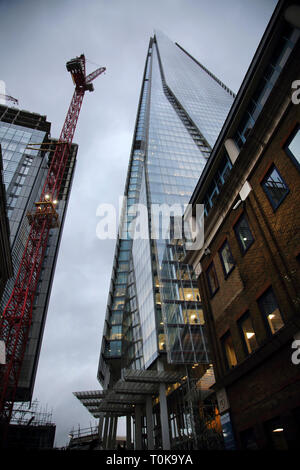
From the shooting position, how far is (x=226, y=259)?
1399 cm

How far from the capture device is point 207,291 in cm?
1564

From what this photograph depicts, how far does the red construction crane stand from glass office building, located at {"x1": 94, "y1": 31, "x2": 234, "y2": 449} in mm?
15490

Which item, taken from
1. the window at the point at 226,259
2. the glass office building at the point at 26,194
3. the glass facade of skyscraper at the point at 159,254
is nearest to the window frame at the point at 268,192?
the window at the point at 226,259

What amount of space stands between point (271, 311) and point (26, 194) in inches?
2598

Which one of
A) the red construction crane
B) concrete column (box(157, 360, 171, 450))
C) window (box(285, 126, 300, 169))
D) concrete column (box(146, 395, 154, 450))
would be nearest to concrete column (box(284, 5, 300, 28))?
window (box(285, 126, 300, 169))

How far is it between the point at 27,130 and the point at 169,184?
53775mm

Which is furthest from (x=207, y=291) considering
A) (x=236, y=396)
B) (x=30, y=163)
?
(x=30, y=163)

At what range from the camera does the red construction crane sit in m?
43.0

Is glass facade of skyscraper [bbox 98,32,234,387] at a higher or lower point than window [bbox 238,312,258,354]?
higher

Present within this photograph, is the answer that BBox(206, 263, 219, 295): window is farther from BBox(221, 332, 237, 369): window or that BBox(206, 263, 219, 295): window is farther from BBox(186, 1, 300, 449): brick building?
BBox(221, 332, 237, 369): window

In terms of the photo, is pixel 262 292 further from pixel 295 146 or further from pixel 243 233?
Answer: pixel 295 146

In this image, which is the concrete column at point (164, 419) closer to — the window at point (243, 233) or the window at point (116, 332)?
the window at point (243, 233)

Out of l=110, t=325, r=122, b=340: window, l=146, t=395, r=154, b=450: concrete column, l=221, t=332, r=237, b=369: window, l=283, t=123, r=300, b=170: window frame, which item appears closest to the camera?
l=283, t=123, r=300, b=170: window frame
